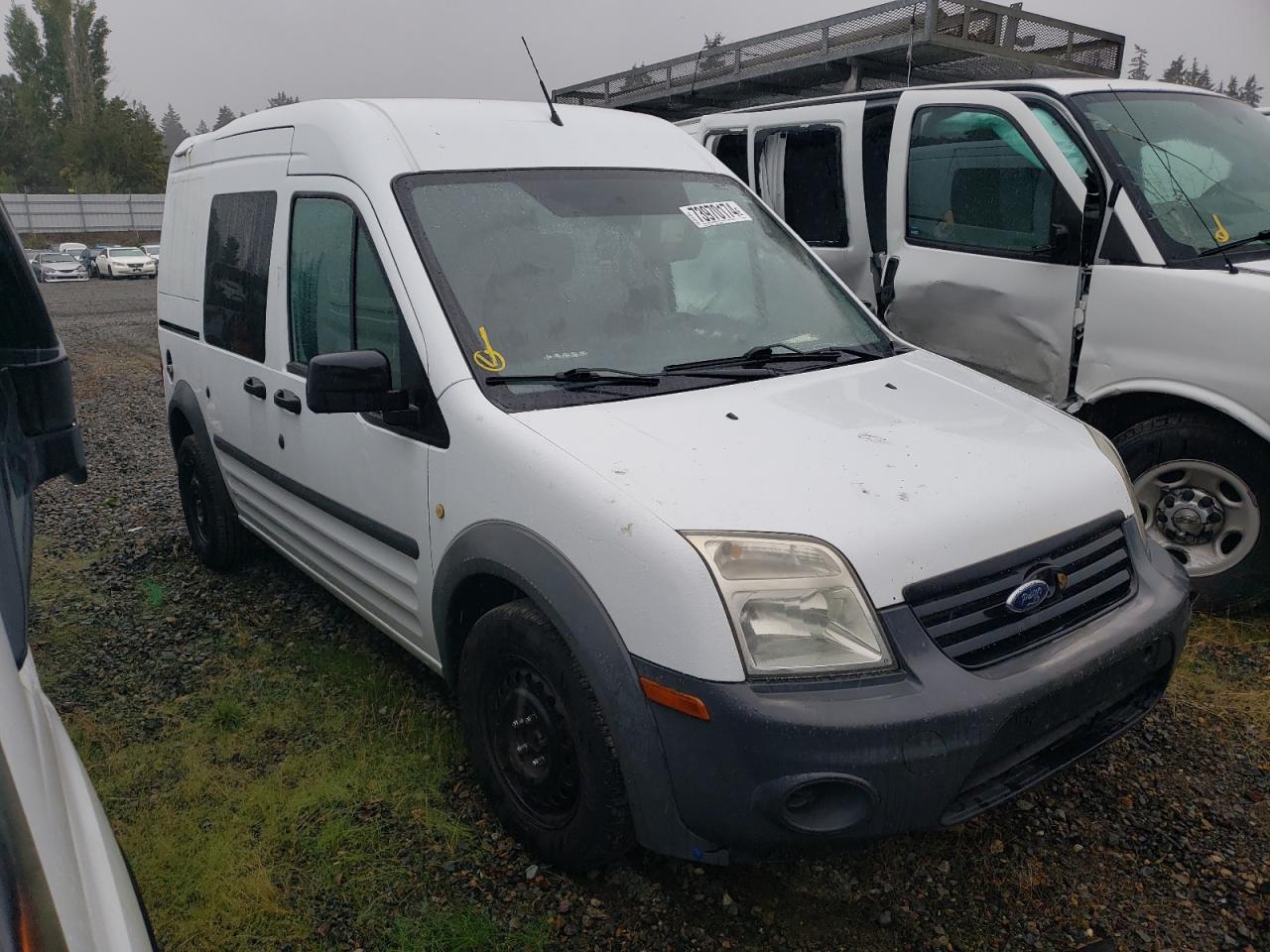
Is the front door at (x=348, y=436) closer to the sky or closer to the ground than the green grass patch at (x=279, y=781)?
closer to the sky

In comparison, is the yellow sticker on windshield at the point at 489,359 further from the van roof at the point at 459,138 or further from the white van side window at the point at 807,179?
the white van side window at the point at 807,179

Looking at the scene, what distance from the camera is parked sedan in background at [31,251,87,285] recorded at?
30.5 metres

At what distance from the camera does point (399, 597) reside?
304 centimetres

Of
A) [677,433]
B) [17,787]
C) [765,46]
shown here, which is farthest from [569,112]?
[765,46]

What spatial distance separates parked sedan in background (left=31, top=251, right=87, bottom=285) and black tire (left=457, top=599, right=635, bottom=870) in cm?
3366

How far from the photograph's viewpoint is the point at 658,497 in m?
2.15

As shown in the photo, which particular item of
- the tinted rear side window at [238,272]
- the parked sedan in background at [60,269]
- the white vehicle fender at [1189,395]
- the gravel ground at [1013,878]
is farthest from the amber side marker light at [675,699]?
the parked sedan in background at [60,269]

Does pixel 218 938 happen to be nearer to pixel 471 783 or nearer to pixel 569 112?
pixel 471 783

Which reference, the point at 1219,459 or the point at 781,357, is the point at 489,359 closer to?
the point at 781,357

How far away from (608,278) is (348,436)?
982mm

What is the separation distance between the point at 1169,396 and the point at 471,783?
3.08 metres

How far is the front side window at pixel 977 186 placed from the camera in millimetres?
4273

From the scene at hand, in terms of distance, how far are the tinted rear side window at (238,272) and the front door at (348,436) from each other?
0.19 meters

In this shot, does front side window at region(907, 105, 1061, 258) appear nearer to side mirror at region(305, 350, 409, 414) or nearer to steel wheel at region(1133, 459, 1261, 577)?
steel wheel at region(1133, 459, 1261, 577)
